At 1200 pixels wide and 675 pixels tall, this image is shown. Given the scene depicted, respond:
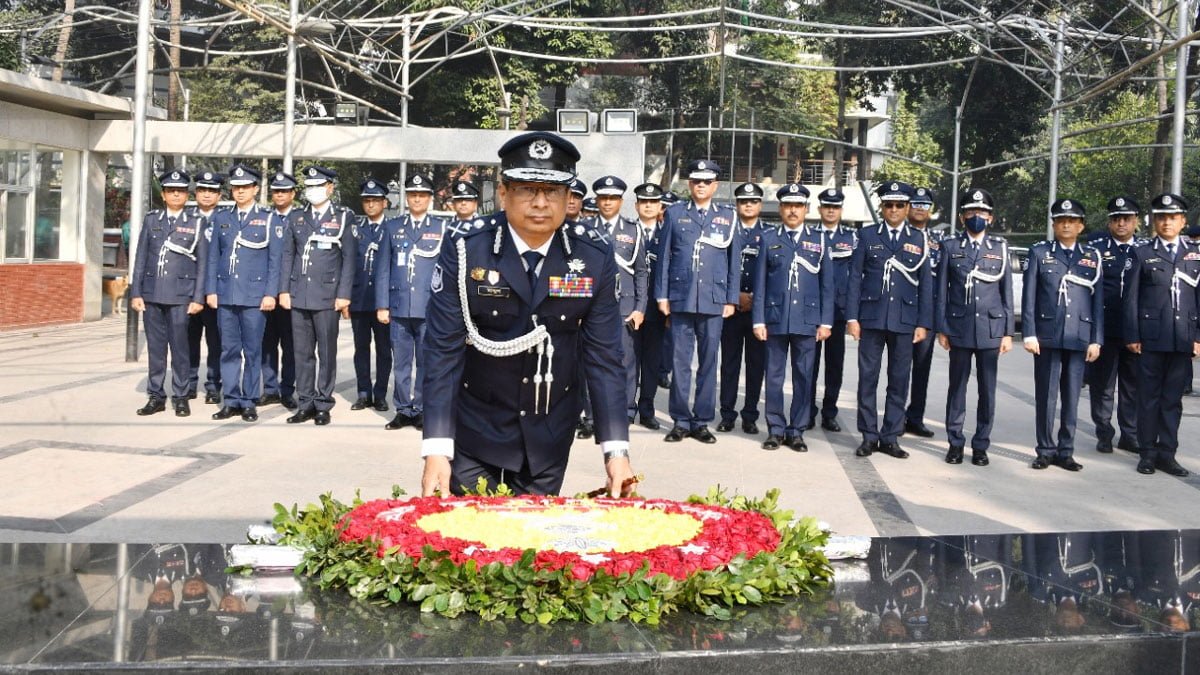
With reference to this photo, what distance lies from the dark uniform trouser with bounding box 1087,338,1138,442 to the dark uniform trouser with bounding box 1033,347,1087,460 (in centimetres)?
96

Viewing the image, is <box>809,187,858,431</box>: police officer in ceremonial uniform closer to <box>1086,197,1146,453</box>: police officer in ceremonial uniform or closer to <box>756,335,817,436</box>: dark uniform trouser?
<box>756,335,817,436</box>: dark uniform trouser

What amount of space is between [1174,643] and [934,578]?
0.69m

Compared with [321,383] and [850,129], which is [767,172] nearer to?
[850,129]

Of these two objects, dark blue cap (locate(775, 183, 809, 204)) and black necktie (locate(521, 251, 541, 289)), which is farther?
dark blue cap (locate(775, 183, 809, 204))

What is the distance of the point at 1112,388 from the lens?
10.1m

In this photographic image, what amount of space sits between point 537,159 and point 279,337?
795 cm

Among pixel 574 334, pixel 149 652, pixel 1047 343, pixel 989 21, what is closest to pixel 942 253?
pixel 1047 343

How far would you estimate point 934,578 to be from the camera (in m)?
3.68

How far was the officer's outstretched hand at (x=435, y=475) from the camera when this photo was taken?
3.89 m

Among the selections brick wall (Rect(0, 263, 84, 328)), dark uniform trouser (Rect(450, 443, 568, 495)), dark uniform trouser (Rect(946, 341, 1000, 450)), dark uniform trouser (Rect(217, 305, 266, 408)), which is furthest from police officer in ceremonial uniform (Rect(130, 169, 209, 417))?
brick wall (Rect(0, 263, 84, 328))

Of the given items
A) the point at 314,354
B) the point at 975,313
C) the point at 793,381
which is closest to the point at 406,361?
the point at 314,354

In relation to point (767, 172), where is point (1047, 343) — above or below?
below

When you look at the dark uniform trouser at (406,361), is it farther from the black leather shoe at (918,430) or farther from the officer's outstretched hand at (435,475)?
the officer's outstretched hand at (435,475)

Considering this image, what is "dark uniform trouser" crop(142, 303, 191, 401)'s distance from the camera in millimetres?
10467
